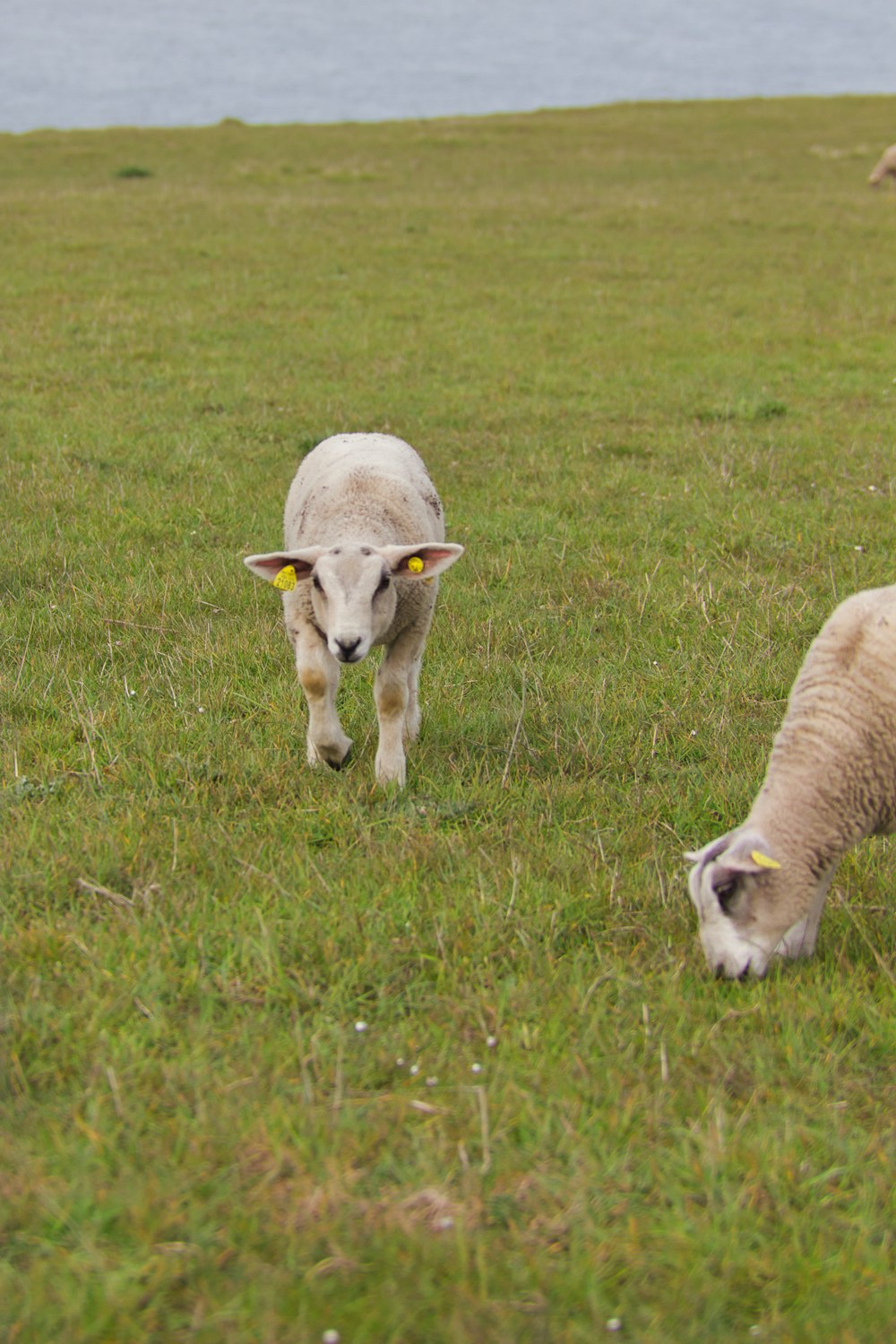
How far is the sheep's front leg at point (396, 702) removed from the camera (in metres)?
4.99

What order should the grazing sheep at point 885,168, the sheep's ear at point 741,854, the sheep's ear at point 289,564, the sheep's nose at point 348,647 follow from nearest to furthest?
the sheep's ear at point 741,854, the sheep's nose at point 348,647, the sheep's ear at point 289,564, the grazing sheep at point 885,168

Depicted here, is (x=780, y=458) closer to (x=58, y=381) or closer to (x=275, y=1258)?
(x=58, y=381)

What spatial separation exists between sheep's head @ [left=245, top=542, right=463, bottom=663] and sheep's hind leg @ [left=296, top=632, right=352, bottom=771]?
13 centimetres

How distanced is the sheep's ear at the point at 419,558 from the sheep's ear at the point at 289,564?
0.91ft

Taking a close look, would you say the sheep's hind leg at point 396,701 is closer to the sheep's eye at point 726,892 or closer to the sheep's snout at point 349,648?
the sheep's snout at point 349,648

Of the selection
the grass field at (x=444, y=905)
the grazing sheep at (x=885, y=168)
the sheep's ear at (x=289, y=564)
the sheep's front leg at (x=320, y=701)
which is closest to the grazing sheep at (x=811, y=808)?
the grass field at (x=444, y=905)

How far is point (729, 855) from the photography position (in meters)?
3.71

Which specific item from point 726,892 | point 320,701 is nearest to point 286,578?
point 320,701

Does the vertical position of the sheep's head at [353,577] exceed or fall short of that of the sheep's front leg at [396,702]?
it exceeds it

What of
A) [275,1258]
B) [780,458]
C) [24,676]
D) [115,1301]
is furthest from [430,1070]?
[780,458]

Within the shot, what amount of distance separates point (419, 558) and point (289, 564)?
0.52 m

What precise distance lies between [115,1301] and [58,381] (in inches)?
420

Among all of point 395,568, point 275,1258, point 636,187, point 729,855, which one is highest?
point 636,187

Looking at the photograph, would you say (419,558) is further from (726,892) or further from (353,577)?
(726,892)
